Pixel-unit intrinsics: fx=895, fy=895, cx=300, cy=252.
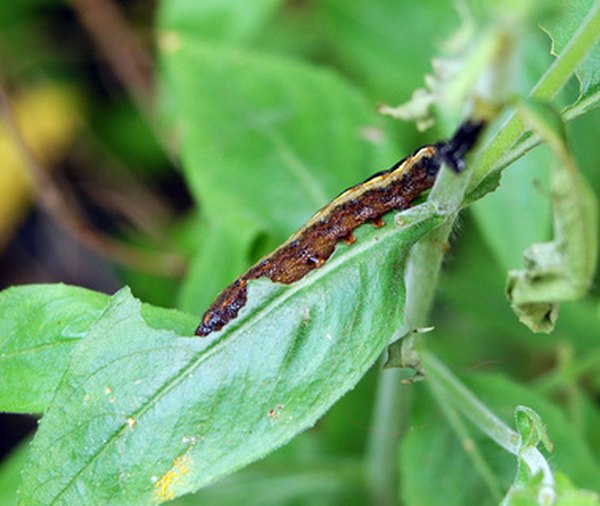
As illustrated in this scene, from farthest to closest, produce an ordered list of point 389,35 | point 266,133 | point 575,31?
point 389,35
point 266,133
point 575,31

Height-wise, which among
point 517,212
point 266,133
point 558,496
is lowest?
point 558,496

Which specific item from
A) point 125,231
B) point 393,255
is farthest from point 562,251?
point 125,231

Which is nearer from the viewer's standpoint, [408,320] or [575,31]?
[575,31]

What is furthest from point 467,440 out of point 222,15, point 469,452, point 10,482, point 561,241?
point 222,15

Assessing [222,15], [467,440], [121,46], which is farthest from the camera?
[121,46]

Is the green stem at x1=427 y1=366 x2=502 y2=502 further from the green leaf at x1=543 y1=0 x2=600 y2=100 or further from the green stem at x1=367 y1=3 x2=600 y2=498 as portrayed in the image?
the green leaf at x1=543 y1=0 x2=600 y2=100

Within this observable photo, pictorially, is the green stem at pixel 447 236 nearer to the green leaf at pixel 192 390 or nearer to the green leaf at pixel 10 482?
the green leaf at pixel 192 390

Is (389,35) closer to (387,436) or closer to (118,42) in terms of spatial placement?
(118,42)

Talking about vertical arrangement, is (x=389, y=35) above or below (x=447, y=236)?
above

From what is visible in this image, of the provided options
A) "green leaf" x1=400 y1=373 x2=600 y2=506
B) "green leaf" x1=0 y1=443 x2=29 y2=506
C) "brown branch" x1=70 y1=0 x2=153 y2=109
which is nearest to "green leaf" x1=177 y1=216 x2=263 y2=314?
"green leaf" x1=400 y1=373 x2=600 y2=506
